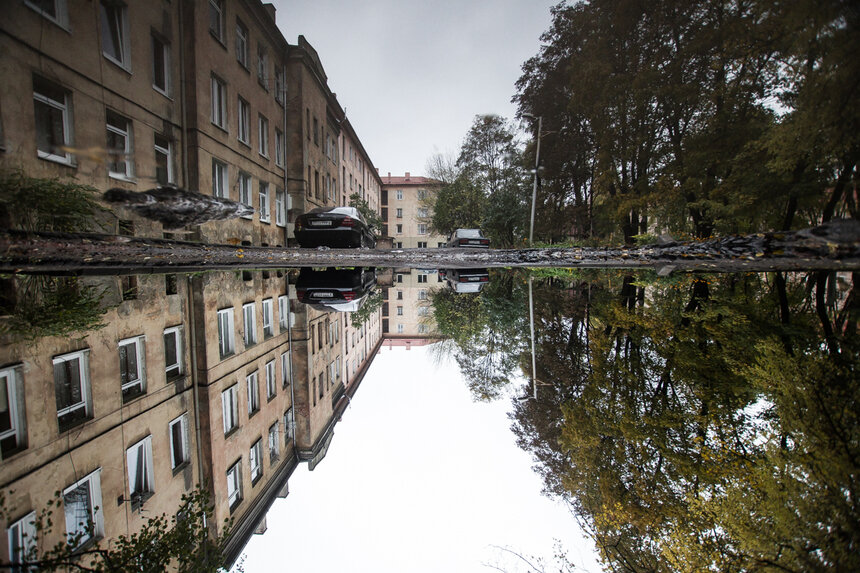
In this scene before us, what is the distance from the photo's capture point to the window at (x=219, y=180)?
10.7 meters

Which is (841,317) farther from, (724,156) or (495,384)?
(724,156)

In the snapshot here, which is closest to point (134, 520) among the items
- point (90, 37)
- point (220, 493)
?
point (220, 493)

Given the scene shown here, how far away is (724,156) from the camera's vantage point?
7.74 meters

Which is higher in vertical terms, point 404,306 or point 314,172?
point 314,172

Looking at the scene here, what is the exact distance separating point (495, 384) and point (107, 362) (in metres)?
5.24

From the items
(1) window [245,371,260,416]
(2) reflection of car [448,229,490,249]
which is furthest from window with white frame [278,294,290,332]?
(2) reflection of car [448,229,490,249]

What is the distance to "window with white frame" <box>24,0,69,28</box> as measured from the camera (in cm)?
534

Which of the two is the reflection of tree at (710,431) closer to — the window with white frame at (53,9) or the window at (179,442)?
the window at (179,442)

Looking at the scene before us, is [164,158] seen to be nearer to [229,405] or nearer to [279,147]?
[279,147]

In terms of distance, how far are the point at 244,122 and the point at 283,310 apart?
11.3 metres

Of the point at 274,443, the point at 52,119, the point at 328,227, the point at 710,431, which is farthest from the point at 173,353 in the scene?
the point at 710,431

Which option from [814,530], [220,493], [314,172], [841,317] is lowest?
[220,493]

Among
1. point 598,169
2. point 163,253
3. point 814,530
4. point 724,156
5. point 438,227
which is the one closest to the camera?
point 814,530

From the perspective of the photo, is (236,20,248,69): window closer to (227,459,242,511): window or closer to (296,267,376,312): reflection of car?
(296,267,376,312): reflection of car
